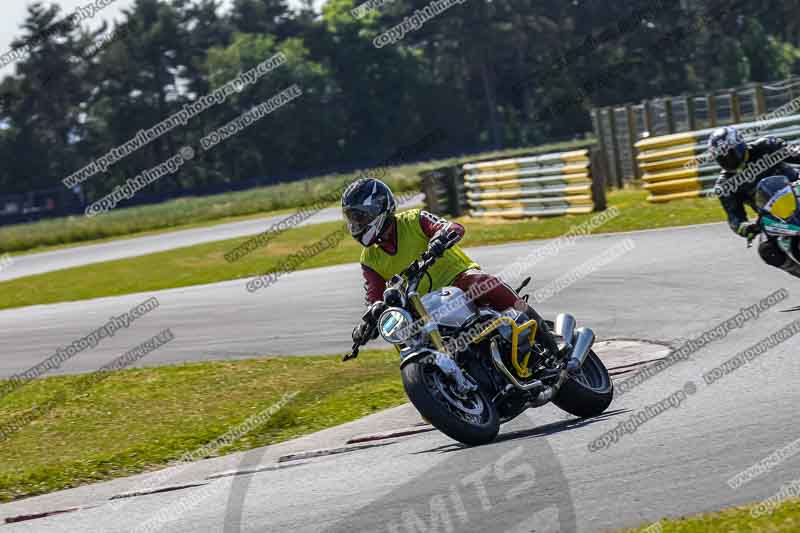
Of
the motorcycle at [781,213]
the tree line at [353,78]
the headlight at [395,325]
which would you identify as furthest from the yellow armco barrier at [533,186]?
the tree line at [353,78]

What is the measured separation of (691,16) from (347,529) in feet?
282

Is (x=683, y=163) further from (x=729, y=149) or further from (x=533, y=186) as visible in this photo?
(x=729, y=149)

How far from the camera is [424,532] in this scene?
6012 millimetres

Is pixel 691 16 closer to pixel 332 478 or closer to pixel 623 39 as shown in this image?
pixel 623 39

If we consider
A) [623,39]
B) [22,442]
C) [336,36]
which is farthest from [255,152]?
[22,442]

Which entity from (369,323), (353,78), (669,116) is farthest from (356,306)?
(353,78)

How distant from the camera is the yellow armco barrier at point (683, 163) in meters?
22.4

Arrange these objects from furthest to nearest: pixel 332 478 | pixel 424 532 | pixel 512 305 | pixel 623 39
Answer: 1. pixel 623 39
2. pixel 512 305
3. pixel 332 478
4. pixel 424 532

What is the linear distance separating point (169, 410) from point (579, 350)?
494cm

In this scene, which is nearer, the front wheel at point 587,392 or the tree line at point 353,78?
the front wheel at point 587,392

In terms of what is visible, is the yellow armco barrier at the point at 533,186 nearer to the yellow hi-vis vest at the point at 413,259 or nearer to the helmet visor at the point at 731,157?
the helmet visor at the point at 731,157

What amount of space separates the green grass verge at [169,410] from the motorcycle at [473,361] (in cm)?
265

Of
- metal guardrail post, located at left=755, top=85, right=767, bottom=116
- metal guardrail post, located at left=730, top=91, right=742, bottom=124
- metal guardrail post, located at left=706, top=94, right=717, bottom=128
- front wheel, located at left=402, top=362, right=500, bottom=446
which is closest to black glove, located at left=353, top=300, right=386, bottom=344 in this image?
front wheel, located at left=402, top=362, right=500, bottom=446

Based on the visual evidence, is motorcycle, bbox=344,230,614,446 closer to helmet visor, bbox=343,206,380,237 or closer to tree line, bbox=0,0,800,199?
helmet visor, bbox=343,206,380,237
